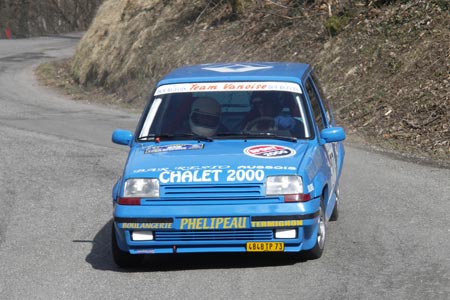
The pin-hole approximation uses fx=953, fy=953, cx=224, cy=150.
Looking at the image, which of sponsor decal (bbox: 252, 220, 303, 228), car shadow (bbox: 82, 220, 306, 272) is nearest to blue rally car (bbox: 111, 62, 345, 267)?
sponsor decal (bbox: 252, 220, 303, 228)

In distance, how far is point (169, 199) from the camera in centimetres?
756

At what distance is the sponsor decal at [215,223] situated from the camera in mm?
7418

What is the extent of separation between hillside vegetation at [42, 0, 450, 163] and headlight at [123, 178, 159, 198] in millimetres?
7096

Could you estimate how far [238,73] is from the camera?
9.10m

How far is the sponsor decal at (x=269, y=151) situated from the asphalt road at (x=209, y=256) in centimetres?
89

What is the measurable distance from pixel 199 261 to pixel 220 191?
3.03 ft

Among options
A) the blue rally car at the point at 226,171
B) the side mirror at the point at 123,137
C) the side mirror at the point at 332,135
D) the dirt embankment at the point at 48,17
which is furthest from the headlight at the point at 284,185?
the dirt embankment at the point at 48,17

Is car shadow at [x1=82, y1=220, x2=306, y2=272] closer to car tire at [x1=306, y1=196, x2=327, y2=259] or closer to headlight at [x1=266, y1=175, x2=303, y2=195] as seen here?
car tire at [x1=306, y1=196, x2=327, y2=259]

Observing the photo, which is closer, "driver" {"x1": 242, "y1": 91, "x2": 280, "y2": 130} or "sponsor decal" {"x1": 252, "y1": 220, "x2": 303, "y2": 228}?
"sponsor decal" {"x1": 252, "y1": 220, "x2": 303, "y2": 228}

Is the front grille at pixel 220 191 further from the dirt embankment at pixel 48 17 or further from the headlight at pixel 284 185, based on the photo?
the dirt embankment at pixel 48 17

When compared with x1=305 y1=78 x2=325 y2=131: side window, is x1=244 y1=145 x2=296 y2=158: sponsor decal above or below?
above

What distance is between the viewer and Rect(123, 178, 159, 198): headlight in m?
7.62

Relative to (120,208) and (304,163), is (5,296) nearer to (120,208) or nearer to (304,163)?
(120,208)

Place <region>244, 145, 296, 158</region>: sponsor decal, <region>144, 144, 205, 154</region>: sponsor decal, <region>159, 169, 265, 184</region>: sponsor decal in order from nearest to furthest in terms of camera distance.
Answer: <region>159, 169, 265, 184</region>: sponsor decal, <region>244, 145, 296, 158</region>: sponsor decal, <region>144, 144, 205, 154</region>: sponsor decal
